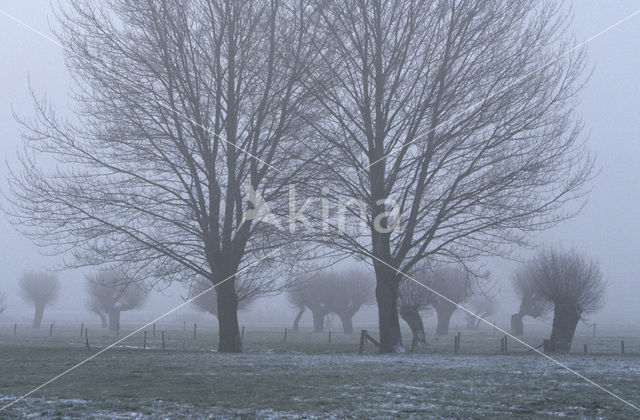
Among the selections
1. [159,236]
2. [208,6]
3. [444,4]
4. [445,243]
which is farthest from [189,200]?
[444,4]

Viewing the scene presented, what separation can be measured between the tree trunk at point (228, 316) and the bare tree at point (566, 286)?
20.4 m

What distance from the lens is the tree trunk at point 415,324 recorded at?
4119cm

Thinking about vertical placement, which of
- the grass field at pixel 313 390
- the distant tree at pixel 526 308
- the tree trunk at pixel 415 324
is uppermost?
the distant tree at pixel 526 308

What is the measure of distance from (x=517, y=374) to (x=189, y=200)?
1453 centimetres

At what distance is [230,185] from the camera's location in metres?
25.1

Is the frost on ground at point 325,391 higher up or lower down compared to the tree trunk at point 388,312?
lower down

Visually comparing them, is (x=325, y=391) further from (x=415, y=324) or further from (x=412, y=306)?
(x=412, y=306)

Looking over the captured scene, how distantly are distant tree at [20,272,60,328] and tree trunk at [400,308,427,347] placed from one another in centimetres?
9436

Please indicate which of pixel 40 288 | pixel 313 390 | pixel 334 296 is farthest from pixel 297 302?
pixel 313 390

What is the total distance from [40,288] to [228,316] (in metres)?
108

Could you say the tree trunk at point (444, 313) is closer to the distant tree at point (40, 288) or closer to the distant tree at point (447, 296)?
the distant tree at point (447, 296)

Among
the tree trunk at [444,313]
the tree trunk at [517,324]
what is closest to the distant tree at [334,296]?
the tree trunk at [444,313]

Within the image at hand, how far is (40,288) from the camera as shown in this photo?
399 ft

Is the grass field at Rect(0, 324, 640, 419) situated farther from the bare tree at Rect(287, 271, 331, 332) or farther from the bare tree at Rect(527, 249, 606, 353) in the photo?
the bare tree at Rect(287, 271, 331, 332)
